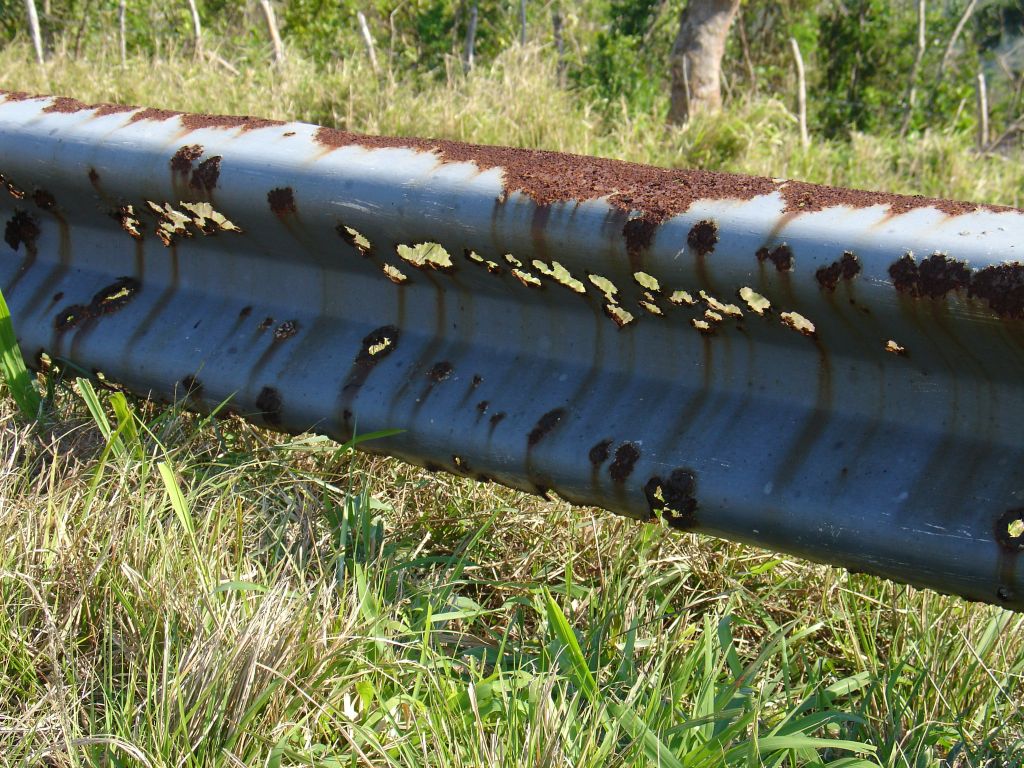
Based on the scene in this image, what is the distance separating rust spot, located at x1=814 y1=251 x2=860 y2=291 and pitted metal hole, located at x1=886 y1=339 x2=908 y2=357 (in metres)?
0.12

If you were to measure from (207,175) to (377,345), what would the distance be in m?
0.46

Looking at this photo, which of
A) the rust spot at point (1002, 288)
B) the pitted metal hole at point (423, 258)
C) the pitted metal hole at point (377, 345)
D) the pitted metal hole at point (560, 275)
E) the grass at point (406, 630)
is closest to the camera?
the rust spot at point (1002, 288)

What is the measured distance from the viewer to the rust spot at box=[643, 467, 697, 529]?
5.61 ft

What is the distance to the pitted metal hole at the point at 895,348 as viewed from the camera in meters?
1.55

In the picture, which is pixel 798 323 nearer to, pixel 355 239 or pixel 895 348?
pixel 895 348

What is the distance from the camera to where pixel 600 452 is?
1793 millimetres

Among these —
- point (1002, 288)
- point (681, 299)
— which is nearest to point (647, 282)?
point (681, 299)

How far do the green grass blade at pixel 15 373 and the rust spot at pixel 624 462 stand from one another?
4.35 ft

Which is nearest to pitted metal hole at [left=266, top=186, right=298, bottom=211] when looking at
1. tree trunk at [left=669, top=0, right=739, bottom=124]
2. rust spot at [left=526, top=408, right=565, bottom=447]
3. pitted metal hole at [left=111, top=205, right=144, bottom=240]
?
pitted metal hole at [left=111, top=205, right=144, bottom=240]

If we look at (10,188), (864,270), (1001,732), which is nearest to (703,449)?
(864,270)

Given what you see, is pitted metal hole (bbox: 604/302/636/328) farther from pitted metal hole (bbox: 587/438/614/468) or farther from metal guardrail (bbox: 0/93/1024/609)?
pitted metal hole (bbox: 587/438/614/468)

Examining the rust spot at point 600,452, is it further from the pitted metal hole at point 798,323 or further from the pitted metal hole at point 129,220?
the pitted metal hole at point 129,220

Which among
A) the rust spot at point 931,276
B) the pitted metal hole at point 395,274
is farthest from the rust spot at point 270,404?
the rust spot at point 931,276


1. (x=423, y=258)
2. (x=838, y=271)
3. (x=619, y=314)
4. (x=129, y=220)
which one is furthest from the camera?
(x=129, y=220)
